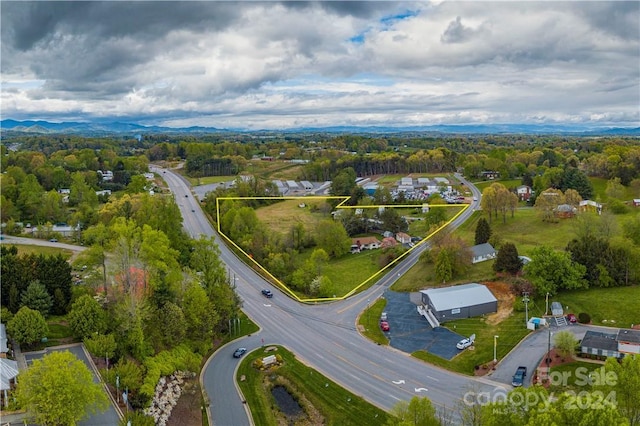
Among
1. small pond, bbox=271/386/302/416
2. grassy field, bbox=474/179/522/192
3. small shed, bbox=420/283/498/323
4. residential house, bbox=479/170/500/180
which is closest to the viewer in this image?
small pond, bbox=271/386/302/416

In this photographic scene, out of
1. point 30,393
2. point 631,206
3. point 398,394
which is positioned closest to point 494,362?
point 398,394

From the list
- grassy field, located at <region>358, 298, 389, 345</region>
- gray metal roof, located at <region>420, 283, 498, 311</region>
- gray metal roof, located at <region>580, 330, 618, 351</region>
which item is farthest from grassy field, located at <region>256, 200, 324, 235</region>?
gray metal roof, located at <region>580, 330, 618, 351</region>

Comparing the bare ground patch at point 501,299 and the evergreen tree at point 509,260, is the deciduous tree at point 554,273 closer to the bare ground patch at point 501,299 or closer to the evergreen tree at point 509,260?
the bare ground patch at point 501,299

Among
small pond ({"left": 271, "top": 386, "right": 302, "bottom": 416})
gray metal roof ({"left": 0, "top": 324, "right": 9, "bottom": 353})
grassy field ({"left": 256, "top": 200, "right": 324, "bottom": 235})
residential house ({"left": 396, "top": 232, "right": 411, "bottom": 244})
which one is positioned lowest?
small pond ({"left": 271, "top": 386, "right": 302, "bottom": 416})

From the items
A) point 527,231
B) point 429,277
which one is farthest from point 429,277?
point 527,231

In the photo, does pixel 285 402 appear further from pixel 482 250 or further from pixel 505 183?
pixel 505 183

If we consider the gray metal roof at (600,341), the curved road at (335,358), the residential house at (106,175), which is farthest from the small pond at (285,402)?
the residential house at (106,175)

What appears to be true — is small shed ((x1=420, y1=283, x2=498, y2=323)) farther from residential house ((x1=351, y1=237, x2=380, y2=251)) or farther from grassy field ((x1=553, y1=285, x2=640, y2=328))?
residential house ((x1=351, y1=237, x2=380, y2=251))
